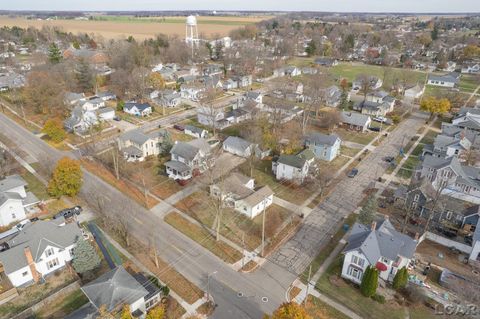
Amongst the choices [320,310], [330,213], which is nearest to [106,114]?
[330,213]

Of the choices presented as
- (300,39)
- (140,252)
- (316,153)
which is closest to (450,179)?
(316,153)

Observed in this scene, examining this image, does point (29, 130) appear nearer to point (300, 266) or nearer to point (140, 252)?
point (140, 252)

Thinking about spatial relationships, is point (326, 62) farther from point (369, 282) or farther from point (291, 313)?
point (291, 313)

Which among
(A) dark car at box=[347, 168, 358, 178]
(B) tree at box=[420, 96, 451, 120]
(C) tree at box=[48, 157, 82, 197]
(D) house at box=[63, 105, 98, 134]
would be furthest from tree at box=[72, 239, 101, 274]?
(B) tree at box=[420, 96, 451, 120]

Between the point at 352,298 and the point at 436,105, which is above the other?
the point at 436,105

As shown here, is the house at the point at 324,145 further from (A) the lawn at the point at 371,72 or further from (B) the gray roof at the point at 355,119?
(A) the lawn at the point at 371,72
